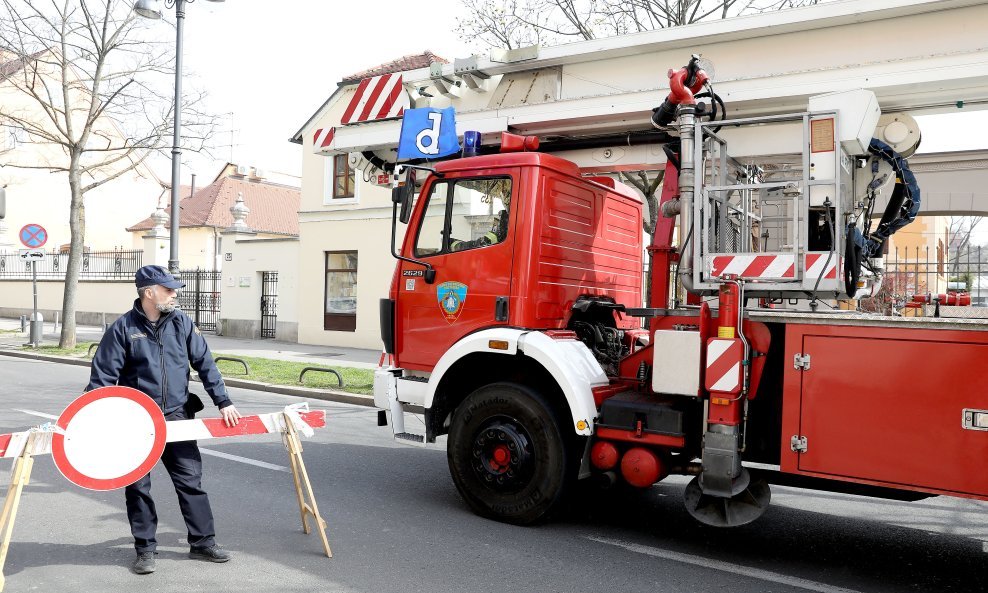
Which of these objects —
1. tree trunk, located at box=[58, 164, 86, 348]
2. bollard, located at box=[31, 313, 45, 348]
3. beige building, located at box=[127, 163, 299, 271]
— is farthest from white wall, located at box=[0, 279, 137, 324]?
beige building, located at box=[127, 163, 299, 271]

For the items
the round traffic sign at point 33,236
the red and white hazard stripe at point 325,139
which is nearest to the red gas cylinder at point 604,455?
the red and white hazard stripe at point 325,139

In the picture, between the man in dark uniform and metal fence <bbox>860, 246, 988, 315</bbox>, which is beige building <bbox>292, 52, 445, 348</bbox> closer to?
metal fence <bbox>860, 246, 988, 315</bbox>

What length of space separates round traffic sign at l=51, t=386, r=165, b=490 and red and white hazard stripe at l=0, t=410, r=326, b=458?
0.27ft

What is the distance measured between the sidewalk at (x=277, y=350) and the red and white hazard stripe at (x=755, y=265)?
467 inches

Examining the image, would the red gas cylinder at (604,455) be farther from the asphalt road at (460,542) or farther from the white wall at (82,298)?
the white wall at (82,298)

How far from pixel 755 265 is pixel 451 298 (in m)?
2.24

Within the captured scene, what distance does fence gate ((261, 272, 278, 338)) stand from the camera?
77.0 feet

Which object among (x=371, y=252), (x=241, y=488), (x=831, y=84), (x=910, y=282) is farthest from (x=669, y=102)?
(x=371, y=252)

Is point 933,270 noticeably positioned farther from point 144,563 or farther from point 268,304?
point 268,304

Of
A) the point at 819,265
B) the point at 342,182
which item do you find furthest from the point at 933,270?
the point at 342,182

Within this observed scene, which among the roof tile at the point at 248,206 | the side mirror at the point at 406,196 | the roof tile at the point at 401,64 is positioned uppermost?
the roof tile at the point at 401,64

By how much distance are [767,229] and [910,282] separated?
5.19 meters

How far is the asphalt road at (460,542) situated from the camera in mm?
4480

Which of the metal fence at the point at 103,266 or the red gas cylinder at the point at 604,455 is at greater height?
the metal fence at the point at 103,266
